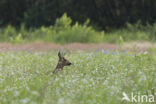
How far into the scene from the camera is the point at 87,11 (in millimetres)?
22281

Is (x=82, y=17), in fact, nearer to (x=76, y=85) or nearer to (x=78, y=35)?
(x=78, y=35)

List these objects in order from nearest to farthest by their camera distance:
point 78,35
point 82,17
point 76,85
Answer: point 76,85
point 78,35
point 82,17

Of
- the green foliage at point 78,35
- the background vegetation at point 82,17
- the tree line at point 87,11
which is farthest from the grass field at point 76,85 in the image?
the tree line at point 87,11

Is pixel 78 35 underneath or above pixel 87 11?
underneath

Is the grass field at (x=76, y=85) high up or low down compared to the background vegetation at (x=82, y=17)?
down

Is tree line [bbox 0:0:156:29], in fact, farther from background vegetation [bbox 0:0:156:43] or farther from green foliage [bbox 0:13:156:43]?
green foliage [bbox 0:13:156:43]

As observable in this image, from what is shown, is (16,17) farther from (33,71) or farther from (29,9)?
(33,71)

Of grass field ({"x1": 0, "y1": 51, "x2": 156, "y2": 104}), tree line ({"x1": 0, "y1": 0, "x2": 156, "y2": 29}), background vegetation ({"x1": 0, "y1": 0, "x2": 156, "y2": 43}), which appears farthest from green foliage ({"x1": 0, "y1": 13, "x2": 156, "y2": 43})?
grass field ({"x1": 0, "y1": 51, "x2": 156, "y2": 104})

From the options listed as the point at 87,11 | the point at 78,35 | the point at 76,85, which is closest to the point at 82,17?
the point at 87,11

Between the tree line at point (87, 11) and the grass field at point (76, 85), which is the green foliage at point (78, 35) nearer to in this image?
the tree line at point (87, 11)

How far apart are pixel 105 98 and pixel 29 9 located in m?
20.4

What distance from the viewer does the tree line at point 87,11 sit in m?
21.4

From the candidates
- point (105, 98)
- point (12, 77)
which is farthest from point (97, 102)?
point (12, 77)

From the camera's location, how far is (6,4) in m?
24.7
